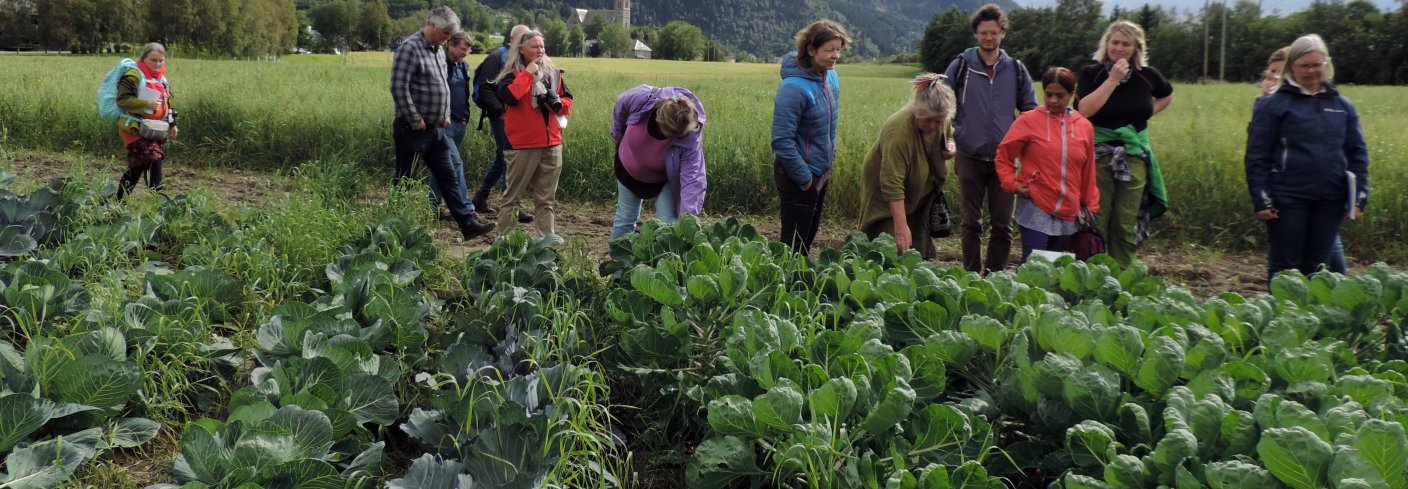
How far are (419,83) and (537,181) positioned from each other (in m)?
1.04

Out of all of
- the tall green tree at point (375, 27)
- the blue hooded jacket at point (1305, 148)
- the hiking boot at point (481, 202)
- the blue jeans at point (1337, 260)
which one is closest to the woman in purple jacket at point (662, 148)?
the blue hooded jacket at point (1305, 148)

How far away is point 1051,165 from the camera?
459cm

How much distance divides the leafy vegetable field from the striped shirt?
209 centimetres

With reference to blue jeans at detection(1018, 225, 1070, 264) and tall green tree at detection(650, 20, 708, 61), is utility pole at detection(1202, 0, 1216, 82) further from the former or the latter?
blue jeans at detection(1018, 225, 1070, 264)

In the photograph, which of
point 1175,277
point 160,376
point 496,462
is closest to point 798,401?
point 496,462

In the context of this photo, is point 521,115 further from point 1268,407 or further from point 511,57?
point 1268,407

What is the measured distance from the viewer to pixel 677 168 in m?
4.69

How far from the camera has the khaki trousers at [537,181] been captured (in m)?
6.09

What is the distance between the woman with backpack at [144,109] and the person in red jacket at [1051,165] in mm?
5927

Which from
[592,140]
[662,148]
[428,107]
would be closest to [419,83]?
[428,107]

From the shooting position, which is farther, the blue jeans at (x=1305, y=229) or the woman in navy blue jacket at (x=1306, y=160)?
the blue jeans at (x=1305, y=229)

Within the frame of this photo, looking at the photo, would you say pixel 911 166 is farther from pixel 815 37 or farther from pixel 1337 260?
pixel 1337 260

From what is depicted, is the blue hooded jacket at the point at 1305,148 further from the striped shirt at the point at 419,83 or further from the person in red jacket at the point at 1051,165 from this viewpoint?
the striped shirt at the point at 419,83

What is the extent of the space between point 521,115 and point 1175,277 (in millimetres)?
4553
